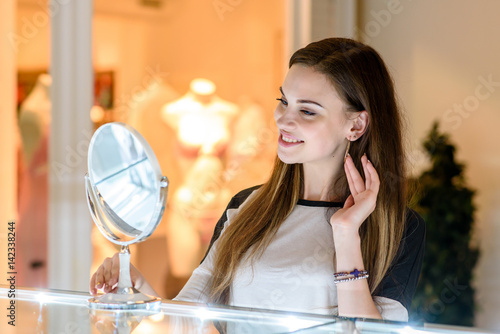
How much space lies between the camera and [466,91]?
14.3 feet

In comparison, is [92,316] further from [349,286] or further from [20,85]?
[20,85]

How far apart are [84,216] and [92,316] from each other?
2.76 m

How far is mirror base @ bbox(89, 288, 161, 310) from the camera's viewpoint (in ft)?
3.39

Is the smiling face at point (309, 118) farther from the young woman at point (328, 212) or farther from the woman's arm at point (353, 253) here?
the woman's arm at point (353, 253)

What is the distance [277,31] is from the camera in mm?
4805

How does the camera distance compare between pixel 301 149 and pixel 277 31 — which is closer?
pixel 301 149

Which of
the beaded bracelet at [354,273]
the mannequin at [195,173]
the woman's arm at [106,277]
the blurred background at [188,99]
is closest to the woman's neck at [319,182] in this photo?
the beaded bracelet at [354,273]

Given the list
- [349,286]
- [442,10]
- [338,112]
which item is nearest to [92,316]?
[349,286]

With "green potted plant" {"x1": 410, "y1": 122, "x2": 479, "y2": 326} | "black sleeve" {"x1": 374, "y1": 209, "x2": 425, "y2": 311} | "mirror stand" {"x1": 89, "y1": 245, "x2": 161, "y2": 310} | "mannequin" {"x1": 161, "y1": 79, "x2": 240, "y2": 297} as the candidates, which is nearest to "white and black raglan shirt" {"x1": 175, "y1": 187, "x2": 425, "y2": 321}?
"black sleeve" {"x1": 374, "y1": 209, "x2": 425, "y2": 311}

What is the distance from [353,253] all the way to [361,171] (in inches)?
15.6

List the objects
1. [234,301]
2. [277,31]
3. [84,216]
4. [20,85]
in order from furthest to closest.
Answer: [277,31]
[84,216]
[20,85]
[234,301]

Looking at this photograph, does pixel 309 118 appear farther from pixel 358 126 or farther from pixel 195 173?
pixel 195 173

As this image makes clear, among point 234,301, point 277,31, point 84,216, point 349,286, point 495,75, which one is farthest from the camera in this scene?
point 277,31

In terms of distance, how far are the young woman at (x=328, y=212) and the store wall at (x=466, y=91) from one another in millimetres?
2605
